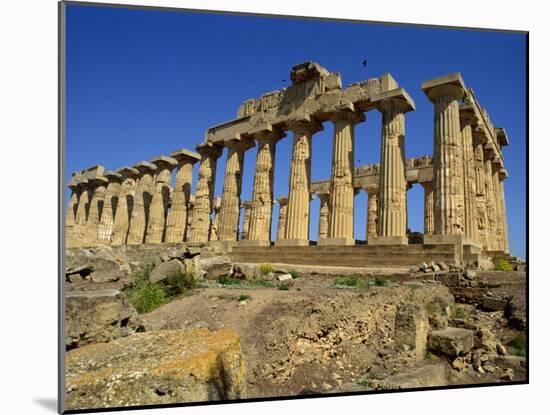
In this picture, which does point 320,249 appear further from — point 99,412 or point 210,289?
point 99,412

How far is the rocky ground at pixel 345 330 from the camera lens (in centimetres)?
577

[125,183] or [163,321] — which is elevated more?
[125,183]

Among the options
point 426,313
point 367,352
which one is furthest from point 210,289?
point 426,313

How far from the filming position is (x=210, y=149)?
84.6 feet

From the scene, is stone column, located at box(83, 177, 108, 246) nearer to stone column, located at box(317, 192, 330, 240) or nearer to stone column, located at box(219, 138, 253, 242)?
stone column, located at box(219, 138, 253, 242)

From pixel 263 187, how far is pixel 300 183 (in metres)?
2.67

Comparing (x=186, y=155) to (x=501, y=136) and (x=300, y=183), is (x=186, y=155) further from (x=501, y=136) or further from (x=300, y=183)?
(x=501, y=136)

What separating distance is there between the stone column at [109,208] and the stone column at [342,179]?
21.2 meters

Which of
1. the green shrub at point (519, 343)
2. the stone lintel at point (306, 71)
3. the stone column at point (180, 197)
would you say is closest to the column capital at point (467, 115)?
the stone lintel at point (306, 71)

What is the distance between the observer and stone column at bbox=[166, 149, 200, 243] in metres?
27.4

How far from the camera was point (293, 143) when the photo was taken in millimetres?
Answer: 20703

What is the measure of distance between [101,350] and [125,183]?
29691 mm

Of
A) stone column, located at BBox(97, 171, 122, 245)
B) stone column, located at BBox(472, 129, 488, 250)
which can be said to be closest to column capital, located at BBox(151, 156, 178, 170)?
stone column, located at BBox(97, 171, 122, 245)

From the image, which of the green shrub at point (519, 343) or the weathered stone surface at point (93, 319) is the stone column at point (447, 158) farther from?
the weathered stone surface at point (93, 319)
